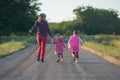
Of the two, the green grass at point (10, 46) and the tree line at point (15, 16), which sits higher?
the tree line at point (15, 16)

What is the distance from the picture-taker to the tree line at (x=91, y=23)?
97750 mm

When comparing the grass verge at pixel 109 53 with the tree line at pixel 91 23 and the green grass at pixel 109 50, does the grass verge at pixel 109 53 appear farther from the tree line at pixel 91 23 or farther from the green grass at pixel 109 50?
the tree line at pixel 91 23

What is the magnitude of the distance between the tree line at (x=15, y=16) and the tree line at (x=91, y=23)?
22.6m

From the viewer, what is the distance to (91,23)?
3910 inches

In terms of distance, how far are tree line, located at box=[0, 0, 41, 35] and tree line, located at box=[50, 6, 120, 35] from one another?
2255 centimetres

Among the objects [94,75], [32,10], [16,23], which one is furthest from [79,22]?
[94,75]

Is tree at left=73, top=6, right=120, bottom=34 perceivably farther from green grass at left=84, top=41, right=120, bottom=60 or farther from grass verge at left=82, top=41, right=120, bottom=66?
grass verge at left=82, top=41, right=120, bottom=66

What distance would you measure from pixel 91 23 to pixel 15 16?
3111 centimetres

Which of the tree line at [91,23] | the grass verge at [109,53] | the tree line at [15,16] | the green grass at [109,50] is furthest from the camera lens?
the tree line at [91,23]

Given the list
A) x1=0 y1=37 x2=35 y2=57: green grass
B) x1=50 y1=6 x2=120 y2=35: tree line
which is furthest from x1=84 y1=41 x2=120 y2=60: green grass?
x1=50 y1=6 x2=120 y2=35: tree line

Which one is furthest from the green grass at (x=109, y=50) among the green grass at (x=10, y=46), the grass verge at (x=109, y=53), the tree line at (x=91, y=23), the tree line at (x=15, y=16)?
the tree line at (x=91, y=23)

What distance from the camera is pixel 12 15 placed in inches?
2771

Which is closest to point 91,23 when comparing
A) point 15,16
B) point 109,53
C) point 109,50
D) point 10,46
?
point 15,16

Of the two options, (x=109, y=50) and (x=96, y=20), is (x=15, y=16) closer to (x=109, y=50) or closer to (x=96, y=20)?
(x=96, y=20)
